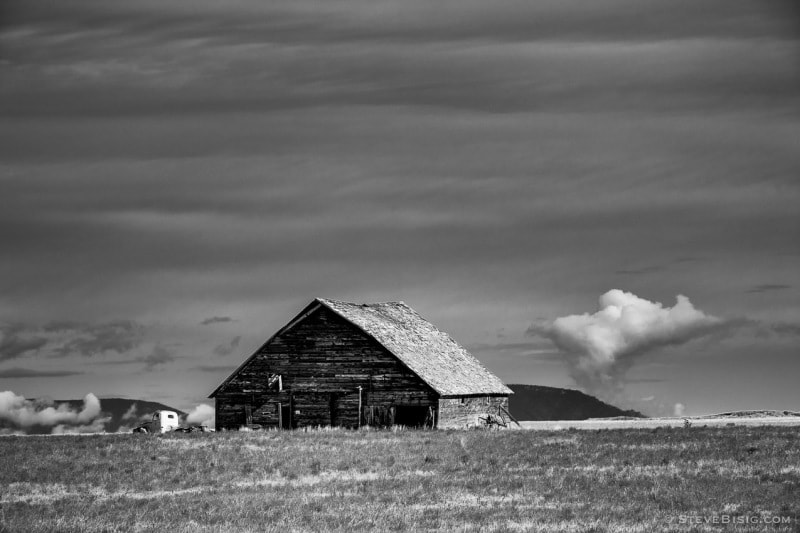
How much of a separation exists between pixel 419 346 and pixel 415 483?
3358cm

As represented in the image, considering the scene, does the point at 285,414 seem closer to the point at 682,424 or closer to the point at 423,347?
the point at 423,347

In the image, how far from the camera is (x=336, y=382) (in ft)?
186

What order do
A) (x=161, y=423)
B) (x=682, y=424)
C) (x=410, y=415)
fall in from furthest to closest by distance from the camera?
(x=161, y=423), (x=682, y=424), (x=410, y=415)

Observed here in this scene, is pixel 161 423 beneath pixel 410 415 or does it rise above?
above

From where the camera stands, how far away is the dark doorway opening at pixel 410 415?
55.7 meters

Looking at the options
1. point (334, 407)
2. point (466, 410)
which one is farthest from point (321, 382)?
point (466, 410)

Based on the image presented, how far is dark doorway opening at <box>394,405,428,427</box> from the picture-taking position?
5570 centimetres

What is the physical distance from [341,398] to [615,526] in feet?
120

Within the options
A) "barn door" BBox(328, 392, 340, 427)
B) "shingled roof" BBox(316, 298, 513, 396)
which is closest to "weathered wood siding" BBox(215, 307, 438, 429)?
"barn door" BBox(328, 392, 340, 427)

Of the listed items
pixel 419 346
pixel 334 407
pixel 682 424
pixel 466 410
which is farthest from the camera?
pixel 419 346

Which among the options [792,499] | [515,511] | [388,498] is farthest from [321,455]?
[792,499]

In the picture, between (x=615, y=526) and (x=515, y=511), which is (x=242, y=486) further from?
(x=615, y=526)

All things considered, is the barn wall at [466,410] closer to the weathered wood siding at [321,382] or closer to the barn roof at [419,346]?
the barn roof at [419,346]

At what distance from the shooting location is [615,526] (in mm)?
20812
